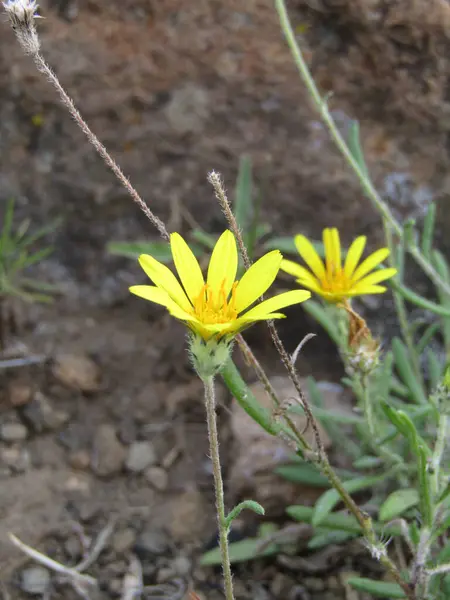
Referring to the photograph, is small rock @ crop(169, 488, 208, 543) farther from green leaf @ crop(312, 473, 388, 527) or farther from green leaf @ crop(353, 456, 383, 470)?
green leaf @ crop(353, 456, 383, 470)

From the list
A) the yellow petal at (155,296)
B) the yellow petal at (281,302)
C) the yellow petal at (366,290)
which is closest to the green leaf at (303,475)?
the yellow petal at (366,290)

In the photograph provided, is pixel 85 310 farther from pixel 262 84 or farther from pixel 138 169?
pixel 262 84

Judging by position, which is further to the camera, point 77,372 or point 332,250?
point 77,372

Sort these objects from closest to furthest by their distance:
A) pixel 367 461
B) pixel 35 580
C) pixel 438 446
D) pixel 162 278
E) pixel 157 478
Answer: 1. pixel 162 278
2. pixel 438 446
3. pixel 35 580
4. pixel 367 461
5. pixel 157 478

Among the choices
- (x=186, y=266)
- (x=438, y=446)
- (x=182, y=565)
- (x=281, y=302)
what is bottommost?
(x=182, y=565)

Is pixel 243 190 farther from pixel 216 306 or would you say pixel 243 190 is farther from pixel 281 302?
pixel 281 302

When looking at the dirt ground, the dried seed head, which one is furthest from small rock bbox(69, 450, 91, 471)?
the dried seed head

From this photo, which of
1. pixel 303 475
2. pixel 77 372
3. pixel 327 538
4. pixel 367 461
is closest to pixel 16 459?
pixel 77 372
